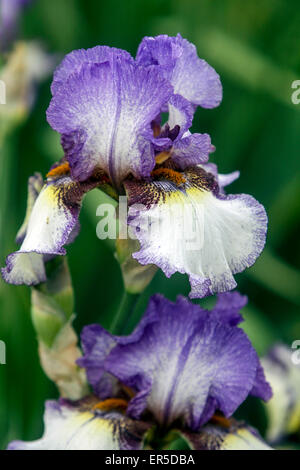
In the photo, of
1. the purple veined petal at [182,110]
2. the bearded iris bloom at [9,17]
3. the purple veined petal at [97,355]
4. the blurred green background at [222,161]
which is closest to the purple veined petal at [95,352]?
the purple veined petal at [97,355]

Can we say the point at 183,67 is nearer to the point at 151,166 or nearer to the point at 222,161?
the point at 151,166

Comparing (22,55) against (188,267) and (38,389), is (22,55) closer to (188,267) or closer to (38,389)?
(38,389)

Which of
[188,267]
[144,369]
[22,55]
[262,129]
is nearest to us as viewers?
[188,267]

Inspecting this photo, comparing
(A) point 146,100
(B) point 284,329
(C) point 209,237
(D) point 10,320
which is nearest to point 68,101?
(A) point 146,100

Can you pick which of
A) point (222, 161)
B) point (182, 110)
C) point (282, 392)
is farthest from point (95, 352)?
point (222, 161)

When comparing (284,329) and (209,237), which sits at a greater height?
(209,237)

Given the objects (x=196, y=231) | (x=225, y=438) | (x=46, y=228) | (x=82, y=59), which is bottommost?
(x=225, y=438)
